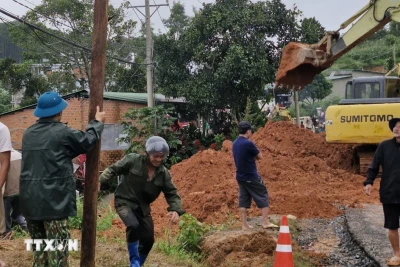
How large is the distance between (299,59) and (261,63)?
9.76 meters

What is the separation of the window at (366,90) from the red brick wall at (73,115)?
35.3 ft

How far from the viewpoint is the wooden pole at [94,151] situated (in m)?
5.13

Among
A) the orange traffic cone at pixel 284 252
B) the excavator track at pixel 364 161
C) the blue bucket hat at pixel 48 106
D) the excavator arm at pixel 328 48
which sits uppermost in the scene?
the excavator arm at pixel 328 48

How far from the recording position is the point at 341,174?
1454 cm

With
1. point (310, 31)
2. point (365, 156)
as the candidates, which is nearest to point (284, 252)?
point (365, 156)

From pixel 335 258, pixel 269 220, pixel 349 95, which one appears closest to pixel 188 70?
pixel 349 95

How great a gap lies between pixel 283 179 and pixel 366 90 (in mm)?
4346

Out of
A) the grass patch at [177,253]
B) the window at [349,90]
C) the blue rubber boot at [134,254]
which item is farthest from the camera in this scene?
the window at [349,90]

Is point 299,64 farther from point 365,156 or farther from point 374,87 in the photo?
point 374,87

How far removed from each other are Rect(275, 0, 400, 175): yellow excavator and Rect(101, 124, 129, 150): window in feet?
36.2

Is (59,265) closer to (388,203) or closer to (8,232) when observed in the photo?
(8,232)

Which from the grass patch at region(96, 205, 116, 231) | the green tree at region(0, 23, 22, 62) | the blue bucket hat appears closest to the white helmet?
the blue bucket hat

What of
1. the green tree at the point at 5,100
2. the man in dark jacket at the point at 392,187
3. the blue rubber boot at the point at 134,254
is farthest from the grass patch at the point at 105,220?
the green tree at the point at 5,100

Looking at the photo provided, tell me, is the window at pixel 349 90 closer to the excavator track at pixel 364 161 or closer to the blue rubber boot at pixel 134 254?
the excavator track at pixel 364 161
